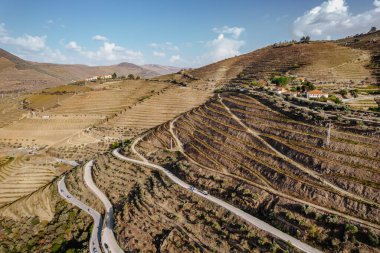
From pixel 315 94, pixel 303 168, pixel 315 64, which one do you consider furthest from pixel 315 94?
pixel 315 64

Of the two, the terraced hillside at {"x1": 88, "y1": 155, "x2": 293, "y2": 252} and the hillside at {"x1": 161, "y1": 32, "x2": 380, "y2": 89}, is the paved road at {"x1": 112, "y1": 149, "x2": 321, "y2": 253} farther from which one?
the hillside at {"x1": 161, "y1": 32, "x2": 380, "y2": 89}

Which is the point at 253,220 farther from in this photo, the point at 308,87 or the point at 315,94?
the point at 308,87

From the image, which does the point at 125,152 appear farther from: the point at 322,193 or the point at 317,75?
the point at 317,75

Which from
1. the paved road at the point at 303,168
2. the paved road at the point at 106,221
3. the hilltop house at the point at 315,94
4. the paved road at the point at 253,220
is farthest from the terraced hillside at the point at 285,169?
the paved road at the point at 106,221

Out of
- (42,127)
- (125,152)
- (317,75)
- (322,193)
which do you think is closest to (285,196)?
(322,193)

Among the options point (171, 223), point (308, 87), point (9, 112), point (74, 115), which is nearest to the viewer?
point (171, 223)

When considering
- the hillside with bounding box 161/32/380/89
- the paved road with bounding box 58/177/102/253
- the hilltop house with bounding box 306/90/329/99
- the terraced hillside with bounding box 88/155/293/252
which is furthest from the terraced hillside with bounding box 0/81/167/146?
the hilltop house with bounding box 306/90/329/99

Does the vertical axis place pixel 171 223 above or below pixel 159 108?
below
